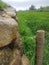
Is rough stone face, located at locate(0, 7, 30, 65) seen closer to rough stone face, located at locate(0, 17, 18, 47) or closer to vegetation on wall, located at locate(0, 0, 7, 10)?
rough stone face, located at locate(0, 17, 18, 47)

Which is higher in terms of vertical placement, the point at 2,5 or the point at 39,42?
the point at 2,5

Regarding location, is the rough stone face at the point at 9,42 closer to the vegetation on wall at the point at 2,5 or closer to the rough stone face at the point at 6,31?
the rough stone face at the point at 6,31

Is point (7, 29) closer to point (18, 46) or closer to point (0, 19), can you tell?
point (0, 19)

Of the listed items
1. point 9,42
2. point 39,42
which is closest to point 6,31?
point 9,42

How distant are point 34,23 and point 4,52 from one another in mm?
12409

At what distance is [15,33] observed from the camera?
9.20ft

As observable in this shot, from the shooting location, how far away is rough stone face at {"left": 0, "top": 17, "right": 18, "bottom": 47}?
2.68 m

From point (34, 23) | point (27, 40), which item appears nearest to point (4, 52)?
point (27, 40)

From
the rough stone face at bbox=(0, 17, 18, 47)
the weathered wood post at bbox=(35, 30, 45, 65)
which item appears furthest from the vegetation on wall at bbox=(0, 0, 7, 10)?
the weathered wood post at bbox=(35, 30, 45, 65)

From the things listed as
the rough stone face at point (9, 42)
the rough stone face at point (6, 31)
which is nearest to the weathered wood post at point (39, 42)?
the rough stone face at point (9, 42)

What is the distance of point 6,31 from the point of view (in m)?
2.71

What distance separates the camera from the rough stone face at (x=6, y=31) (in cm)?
268

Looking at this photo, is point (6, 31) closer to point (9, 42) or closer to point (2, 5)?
point (9, 42)

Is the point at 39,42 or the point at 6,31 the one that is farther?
the point at 39,42
